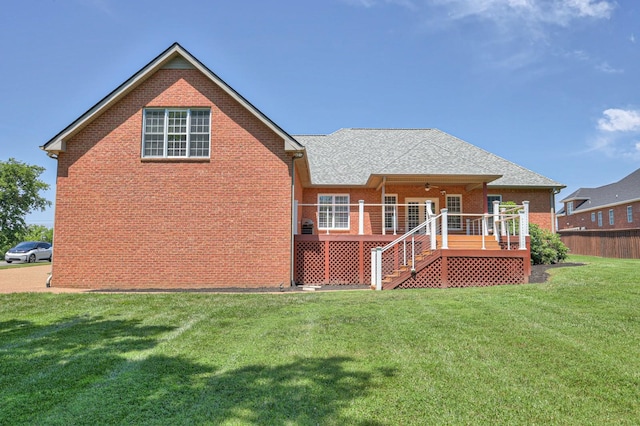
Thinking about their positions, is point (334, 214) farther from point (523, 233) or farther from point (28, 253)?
point (28, 253)

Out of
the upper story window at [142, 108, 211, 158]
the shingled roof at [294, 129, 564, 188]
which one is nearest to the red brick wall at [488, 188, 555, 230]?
the shingled roof at [294, 129, 564, 188]

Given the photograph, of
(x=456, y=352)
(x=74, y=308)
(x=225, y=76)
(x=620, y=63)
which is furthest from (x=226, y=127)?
(x=620, y=63)

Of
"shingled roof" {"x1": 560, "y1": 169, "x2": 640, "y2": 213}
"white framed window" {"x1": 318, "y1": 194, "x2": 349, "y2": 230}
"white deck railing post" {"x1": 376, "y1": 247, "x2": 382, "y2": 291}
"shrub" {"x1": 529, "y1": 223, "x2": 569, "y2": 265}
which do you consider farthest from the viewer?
"shingled roof" {"x1": 560, "y1": 169, "x2": 640, "y2": 213}

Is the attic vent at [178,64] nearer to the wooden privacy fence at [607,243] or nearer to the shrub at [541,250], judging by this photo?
the shrub at [541,250]

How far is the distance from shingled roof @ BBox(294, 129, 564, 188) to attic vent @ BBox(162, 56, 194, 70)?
7.64m

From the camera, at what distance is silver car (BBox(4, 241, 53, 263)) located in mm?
25953

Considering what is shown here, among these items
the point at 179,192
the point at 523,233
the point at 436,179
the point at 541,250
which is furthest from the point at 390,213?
the point at 179,192

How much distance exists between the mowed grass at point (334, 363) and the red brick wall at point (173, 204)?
3.92 meters

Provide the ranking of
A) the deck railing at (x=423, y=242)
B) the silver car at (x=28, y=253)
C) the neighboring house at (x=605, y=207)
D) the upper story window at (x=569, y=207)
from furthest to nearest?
the upper story window at (x=569, y=207) → the neighboring house at (x=605, y=207) → the silver car at (x=28, y=253) → the deck railing at (x=423, y=242)

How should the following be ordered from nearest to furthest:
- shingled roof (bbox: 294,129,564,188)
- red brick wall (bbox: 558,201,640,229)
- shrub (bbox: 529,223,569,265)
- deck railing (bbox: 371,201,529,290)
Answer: deck railing (bbox: 371,201,529,290), shrub (bbox: 529,223,569,265), shingled roof (bbox: 294,129,564,188), red brick wall (bbox: 558,201,640,229)

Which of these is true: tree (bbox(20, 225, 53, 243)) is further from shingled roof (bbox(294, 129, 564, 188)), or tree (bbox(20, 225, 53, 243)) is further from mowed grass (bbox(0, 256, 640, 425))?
mowed grass (bbox(0, 256, 640, 425))

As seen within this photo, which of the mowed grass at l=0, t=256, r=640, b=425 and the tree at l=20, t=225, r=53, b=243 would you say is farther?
the tree at l=20, t=225, r=53, b=243

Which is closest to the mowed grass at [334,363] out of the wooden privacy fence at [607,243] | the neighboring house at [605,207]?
the wooden privacy fence at [607,243]

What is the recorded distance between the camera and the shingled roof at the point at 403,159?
15.6 m
